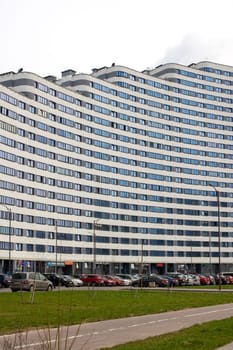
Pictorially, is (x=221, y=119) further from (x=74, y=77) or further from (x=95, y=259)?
(x=95, y=259)

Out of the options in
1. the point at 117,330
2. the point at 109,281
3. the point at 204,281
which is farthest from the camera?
the point at 204,281

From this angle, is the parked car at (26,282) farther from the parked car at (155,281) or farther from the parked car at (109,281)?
the parked car at (109,281)

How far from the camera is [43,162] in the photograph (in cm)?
10512

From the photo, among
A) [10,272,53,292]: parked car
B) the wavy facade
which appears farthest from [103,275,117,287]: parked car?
the wavy facade

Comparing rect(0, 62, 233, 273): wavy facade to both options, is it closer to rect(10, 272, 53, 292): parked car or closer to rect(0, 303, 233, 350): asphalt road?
rect(10, 272, 53, 292): parked car

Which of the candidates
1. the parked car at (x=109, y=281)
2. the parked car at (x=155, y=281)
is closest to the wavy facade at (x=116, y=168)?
the parked car at (x=109, y=281)

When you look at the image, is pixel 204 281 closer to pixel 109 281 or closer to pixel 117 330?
pixel 109 281

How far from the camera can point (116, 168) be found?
12250 cm

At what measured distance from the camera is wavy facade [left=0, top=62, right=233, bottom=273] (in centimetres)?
10000

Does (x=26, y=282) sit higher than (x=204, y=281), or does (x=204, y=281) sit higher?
(x=26, y=282)

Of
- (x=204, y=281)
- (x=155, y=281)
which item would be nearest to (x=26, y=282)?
(x=155, y=281)

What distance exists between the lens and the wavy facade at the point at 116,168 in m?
100

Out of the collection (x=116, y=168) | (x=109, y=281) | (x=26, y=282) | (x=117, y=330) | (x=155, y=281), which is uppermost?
(x=116, y=168)

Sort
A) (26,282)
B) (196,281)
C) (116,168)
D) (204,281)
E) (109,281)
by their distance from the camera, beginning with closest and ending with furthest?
(26,282) → (109,281) → (196,281) → (204,281) → (116,168)
